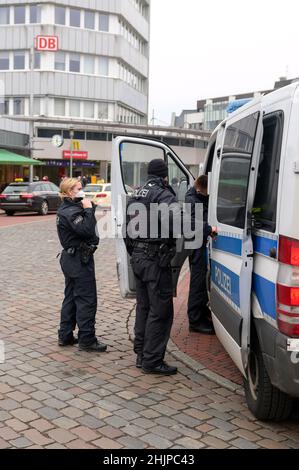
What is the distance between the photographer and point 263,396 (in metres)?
3.98

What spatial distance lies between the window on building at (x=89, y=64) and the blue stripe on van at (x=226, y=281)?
42404 mm

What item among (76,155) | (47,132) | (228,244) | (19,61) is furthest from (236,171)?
(19,61)

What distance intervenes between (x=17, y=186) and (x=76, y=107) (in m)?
21.6

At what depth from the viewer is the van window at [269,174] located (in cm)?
359

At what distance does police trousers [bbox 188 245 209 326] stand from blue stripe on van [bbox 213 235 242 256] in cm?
126

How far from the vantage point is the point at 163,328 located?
17.0ft

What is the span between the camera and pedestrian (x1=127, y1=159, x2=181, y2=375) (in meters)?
4.99

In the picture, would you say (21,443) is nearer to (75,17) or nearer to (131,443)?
(131,443)

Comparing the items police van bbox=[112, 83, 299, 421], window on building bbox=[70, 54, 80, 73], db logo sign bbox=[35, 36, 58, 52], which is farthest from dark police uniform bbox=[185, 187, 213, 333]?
window on building bbox=[70, 54, 80, 73]

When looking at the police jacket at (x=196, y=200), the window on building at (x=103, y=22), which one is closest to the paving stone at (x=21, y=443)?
the police jacket at (x=196, y=200)

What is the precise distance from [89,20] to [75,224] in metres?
43.0

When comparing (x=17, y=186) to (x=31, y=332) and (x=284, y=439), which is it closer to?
(x=31, y=332)

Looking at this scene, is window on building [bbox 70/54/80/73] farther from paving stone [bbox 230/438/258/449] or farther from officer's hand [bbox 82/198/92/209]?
paving stone [bbox 230/438/258/449]
